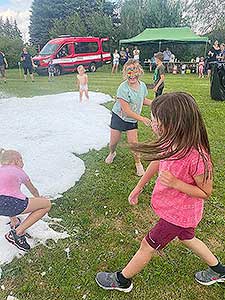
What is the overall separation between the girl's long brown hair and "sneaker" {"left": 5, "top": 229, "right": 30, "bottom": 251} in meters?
1.35

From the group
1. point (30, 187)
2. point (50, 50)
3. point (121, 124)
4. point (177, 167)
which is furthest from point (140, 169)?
point (50, 50)

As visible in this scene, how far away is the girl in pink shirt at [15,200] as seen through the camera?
236 centimetres

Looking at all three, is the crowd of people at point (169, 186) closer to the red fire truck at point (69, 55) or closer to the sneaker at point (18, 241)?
the sneaker at point (18, 241)

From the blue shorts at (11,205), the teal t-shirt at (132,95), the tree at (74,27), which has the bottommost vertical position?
the blue shorts at (11,205)

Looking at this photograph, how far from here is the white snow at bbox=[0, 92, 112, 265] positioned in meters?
2.87

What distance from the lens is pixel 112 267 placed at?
7.86ft

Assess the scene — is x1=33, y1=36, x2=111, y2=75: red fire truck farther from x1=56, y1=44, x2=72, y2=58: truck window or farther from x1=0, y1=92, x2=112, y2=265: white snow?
x1=0, y1=92, x2=112, y2=265: white snow

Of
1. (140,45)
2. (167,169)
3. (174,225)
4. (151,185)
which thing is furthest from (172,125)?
(140,45)

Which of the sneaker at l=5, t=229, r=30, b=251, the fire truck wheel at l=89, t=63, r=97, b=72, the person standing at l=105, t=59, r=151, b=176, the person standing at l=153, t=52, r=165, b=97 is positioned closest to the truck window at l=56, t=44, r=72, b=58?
the fire truck wheel at l=89, t=63, r=97, b=72

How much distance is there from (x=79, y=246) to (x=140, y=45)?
74.6 feet

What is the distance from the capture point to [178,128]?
1.65 metres

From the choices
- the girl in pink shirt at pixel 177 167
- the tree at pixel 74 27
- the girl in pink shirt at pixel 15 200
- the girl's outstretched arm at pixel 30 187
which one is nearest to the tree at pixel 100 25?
the tree at pixel 74 27

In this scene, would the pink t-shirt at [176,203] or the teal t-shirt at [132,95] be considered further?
the teal t-shirt at [132,95]

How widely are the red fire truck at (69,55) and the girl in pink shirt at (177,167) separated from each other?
1679cm
